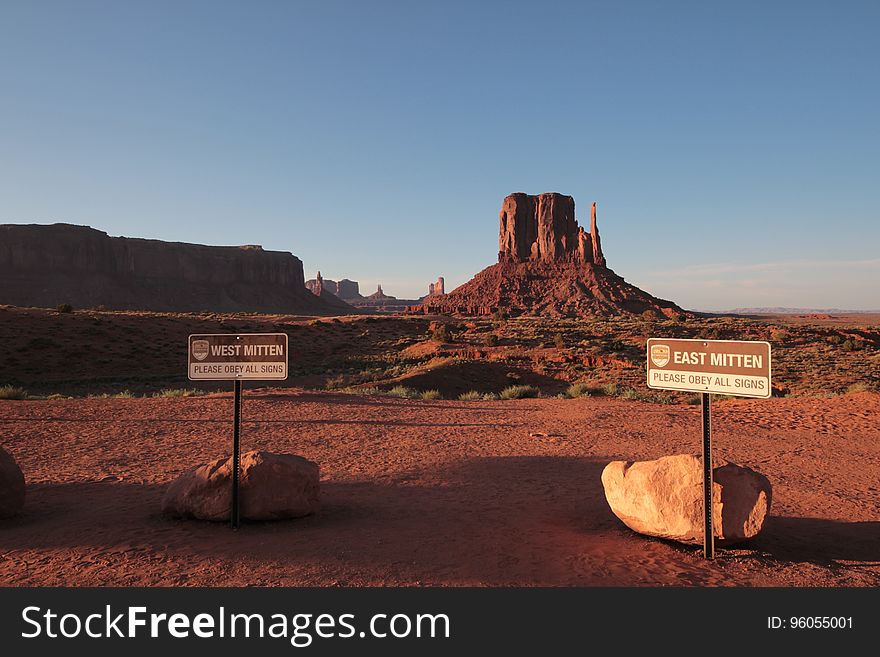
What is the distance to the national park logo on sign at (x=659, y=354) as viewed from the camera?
20.3 ft

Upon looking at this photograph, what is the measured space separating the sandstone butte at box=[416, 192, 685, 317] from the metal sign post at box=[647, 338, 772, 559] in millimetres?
90321

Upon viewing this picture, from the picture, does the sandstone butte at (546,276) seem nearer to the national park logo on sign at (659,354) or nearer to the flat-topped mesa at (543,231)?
the flat-topped mesa at (543,231)

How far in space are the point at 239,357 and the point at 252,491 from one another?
5.65ft

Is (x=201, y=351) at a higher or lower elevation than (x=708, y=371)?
higher

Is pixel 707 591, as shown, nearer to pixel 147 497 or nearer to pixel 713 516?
pixel 713 516

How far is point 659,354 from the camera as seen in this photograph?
6246 mm

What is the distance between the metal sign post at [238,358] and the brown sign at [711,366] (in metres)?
4.58

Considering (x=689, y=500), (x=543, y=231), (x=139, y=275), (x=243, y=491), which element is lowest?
(x=243, y=491)

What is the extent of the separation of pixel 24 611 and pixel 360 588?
104 inches

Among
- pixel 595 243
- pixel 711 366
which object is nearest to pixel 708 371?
pixel 711 366

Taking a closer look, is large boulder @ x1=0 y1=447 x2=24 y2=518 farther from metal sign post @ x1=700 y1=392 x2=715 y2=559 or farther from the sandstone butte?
the sandstone butte

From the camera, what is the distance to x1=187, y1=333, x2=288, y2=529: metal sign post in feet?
23.3

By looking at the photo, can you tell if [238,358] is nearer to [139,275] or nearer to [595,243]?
[595,243]

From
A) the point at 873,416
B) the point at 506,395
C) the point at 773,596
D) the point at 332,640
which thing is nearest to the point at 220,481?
the point at 332,640
